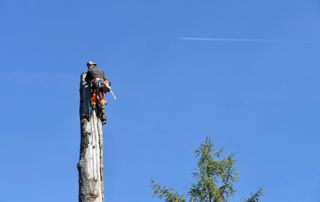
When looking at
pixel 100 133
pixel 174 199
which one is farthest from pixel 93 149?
pixel 174 199

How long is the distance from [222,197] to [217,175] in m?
0.88

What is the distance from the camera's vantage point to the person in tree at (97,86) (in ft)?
29.5

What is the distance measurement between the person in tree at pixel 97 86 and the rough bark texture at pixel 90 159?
0.20m

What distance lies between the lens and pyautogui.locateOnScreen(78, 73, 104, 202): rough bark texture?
8133 mm

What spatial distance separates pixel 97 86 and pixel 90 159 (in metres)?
1.32

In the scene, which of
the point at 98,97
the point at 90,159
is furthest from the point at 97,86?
the point at 90,159

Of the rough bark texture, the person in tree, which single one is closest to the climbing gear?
the person in tree

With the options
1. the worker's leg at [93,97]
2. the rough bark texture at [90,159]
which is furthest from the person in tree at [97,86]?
the rough bark texture at [90,159]

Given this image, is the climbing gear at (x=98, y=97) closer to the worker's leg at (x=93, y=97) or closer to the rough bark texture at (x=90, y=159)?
the worker's leg at (x=93, y=97)

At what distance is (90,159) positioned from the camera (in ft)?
27.2

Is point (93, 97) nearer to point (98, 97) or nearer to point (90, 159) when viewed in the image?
point (98, 97)

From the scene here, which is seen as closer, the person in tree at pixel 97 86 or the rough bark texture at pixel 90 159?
the rough bark texture at pixel 90 159

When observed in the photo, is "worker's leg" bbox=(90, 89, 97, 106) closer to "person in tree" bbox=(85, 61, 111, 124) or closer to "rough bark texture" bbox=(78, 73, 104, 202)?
"person in tree" bbox=(85, 61, 111, 124)

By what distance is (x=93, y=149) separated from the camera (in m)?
8.38
